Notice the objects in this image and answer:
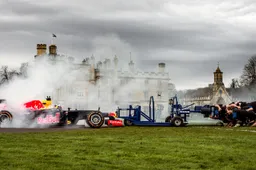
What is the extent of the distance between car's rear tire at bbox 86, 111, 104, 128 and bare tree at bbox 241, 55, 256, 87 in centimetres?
6393

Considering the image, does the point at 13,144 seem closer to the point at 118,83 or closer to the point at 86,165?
the point at 86,165

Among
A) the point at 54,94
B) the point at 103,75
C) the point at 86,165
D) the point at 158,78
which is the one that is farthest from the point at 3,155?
the point at 158,78

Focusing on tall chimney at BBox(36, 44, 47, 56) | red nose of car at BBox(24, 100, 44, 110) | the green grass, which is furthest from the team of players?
tall chimney at BBox(36, 44, 47, 56)

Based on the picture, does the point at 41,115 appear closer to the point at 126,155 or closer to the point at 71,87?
the point at 71,87

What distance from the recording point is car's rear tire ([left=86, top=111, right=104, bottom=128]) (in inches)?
1101

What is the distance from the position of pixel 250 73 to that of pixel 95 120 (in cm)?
6600

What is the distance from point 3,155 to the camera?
1212 cm

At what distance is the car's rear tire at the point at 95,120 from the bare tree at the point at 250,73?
2517 inches

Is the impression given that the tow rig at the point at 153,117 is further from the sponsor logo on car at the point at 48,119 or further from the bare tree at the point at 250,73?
the bare tree at the point at 250,73

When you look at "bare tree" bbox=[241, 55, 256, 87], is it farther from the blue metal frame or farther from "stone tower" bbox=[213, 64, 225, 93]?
the blue metal frame

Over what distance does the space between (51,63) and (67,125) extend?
24.7ft

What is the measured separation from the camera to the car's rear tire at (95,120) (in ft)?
91.7

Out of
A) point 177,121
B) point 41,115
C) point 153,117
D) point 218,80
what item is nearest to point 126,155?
point 41,115

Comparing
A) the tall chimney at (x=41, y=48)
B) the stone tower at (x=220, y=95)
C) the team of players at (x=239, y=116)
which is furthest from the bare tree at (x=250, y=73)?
the team of players at (x=239, y=116)
